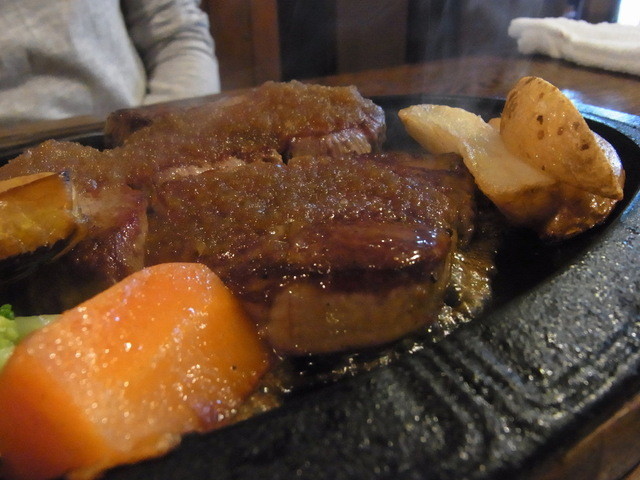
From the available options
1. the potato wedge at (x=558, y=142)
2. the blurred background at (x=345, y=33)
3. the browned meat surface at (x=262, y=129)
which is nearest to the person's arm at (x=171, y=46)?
the blurred background at (x=345, y=33)

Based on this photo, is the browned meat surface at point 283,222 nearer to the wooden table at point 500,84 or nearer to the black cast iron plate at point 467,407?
the black cast iron plate at point 467,407

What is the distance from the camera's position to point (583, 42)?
3055mm

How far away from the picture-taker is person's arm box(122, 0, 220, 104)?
334cm

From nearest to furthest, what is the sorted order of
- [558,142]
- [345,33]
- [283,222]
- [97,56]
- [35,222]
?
[35,222] → [283,222] → [558,142] → [97,56] → [345,33]

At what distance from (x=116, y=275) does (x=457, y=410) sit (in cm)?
67

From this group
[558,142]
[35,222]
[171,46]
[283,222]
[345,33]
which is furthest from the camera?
[345,33]

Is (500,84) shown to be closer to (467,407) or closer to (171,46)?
(171,46)

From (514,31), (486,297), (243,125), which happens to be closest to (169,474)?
(486,297)

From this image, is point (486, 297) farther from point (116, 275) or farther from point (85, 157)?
point (85, 157)

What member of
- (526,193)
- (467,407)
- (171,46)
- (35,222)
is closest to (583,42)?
(526,193)

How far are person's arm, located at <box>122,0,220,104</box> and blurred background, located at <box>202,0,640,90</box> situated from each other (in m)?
1.10

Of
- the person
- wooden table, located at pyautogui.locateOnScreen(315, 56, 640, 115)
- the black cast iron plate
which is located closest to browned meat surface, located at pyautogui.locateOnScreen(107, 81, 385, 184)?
the black cast iron plate

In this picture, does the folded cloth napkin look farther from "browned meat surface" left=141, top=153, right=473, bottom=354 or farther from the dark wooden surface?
"browned meat surface" left=141, top=153, right=473, bottom=354

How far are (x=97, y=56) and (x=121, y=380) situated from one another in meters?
2.83
